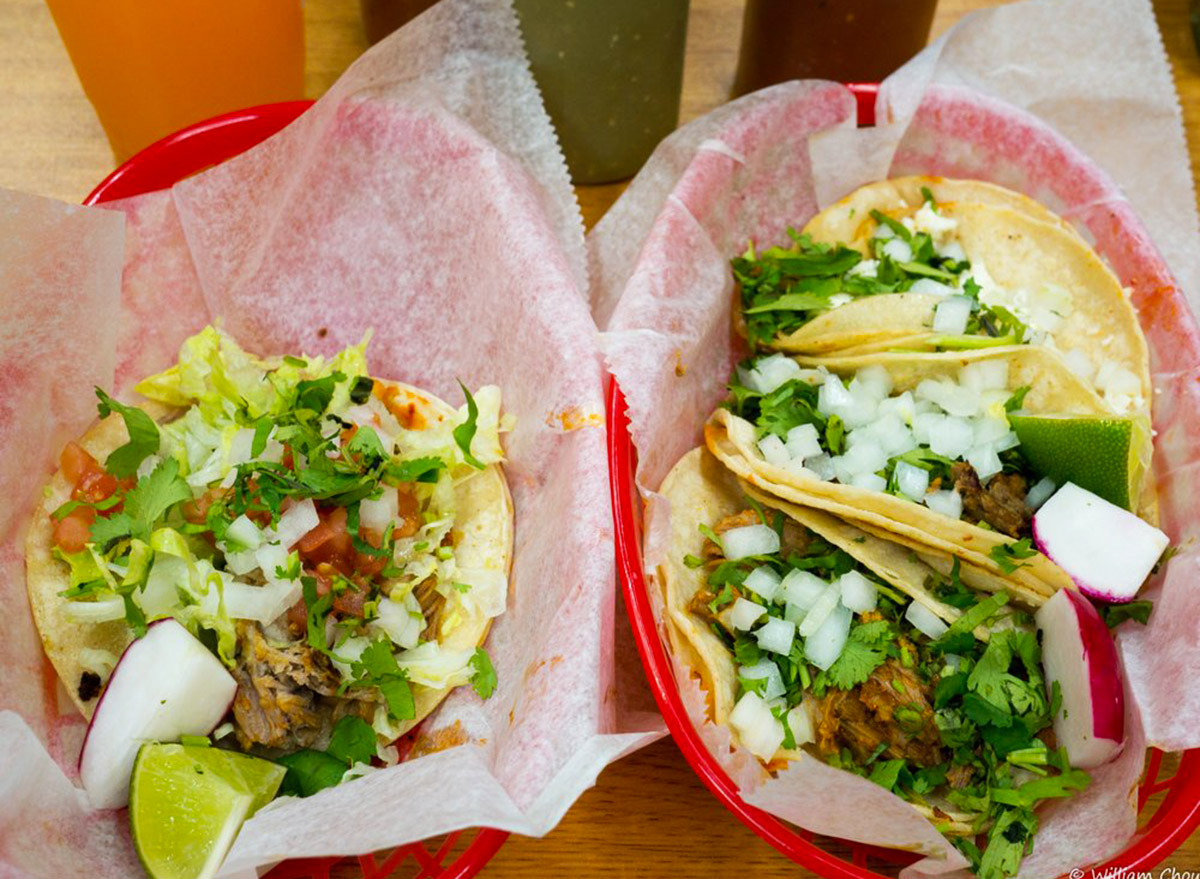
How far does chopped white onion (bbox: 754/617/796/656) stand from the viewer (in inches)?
54.1

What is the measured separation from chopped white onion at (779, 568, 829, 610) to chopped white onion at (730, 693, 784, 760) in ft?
0.48

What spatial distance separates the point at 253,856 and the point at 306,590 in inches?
13.9

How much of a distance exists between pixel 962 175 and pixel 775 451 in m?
0.71

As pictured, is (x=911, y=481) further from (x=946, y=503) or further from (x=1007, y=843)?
(x=1007, y=843)

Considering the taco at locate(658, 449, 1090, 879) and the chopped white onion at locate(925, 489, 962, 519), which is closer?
the taco at locate(658, 449, 1090, 879)

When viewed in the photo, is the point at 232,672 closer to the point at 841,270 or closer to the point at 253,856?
the point at 253,856

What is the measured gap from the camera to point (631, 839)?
1418 mm

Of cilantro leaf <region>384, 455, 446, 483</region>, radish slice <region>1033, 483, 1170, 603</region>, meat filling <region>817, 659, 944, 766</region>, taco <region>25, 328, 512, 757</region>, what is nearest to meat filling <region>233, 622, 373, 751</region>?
taco <region>25, 328, 512, 757</region>

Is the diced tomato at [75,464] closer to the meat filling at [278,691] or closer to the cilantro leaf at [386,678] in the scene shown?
the meat filling at [278,691]

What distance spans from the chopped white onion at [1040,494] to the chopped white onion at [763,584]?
0.38 meters

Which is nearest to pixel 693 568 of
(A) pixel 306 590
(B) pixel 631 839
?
(B) pixel 631 839

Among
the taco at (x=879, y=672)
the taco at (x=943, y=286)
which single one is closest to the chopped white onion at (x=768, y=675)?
the taco at (x=879, y=672)

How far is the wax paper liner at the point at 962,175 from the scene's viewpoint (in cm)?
132

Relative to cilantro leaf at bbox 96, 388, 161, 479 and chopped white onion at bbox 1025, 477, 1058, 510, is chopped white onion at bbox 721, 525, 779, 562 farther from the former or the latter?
cilantro leaf at bbox 96, 388, 161, 479
